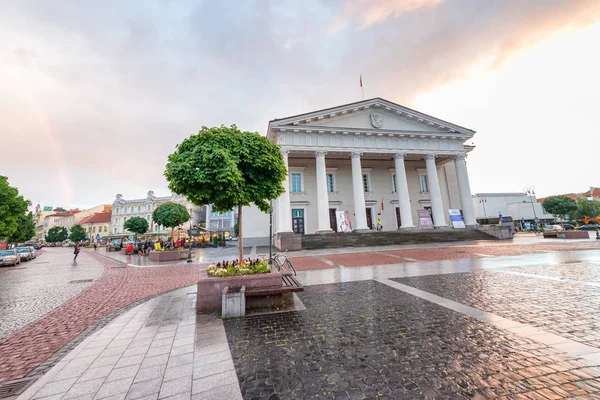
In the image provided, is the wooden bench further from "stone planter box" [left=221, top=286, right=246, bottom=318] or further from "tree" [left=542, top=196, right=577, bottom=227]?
"tree" [left=542, top=196, right=577, bottom=227]

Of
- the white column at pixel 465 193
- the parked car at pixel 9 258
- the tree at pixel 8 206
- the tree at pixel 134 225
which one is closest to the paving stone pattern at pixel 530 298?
the white column at pixel 465 193

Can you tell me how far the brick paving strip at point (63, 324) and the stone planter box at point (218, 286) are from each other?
2.32 meters

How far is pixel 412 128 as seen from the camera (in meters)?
28.3

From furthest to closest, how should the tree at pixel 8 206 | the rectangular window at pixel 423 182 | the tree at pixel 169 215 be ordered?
the rectangular window at pixel 423 182 < the tree at pixel 169 215 < the tree at pixel 8 206

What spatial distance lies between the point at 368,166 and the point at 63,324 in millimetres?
29629

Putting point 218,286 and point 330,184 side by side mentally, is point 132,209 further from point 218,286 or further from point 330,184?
point 218,286

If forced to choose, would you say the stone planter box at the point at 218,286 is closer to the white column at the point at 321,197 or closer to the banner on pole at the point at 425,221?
the white column at the point at 321,197

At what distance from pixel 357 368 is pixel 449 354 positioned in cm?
129

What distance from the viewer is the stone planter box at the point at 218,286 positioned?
5.48m

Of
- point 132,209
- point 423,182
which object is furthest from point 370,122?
point 132,209

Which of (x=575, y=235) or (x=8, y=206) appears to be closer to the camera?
(x=575, y=235)

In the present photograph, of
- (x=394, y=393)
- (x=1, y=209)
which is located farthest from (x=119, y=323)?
(x=1, y=209)

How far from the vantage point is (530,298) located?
17.8 feet

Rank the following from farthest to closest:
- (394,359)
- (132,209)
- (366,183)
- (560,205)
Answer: (132,209) → (560,205) → (366,183) → (394,359)
